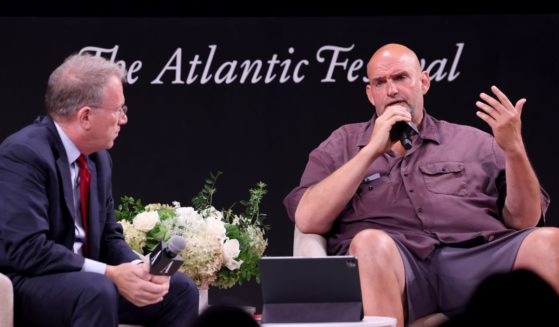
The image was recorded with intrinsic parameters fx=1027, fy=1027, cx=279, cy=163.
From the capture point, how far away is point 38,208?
129 inches

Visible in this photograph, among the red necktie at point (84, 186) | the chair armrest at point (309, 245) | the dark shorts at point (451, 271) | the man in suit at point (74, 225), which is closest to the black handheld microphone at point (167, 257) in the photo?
the man in suit at point (74, 225)

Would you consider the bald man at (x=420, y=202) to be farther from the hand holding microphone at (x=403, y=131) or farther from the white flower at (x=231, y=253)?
the white flower at (x=231, y=253)

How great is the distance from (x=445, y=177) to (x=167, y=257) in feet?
4.77

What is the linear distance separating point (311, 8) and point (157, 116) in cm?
104

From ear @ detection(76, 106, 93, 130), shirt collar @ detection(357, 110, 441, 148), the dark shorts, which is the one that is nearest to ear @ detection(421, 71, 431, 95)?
shirt collar @ detection(357, 110, 441, 148)

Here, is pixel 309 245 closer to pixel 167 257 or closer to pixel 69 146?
pixel 167 257

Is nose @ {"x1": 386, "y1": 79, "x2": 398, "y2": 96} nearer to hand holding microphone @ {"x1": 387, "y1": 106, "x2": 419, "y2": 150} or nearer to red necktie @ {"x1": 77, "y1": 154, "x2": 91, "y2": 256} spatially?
hand holding microphone @ {"x1": 387, "y1": 106, "x2": 419, "y2": 150}

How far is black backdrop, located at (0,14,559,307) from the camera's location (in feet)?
18.4

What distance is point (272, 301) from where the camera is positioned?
326 centimetres

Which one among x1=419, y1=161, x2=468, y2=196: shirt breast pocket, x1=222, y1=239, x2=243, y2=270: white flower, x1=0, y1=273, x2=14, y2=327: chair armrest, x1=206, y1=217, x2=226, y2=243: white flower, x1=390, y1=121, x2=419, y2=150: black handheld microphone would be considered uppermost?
x1=390, y1=121, x2=419, y2=150: black handheld microphone

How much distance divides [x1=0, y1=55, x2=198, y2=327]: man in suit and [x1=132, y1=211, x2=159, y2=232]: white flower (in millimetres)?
301

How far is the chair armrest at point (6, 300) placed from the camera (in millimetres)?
3127

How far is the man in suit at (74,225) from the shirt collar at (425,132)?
1139mm

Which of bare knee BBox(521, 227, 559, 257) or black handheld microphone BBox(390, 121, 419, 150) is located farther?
black handheld microphone BBox(390, 121, 419, 150)
